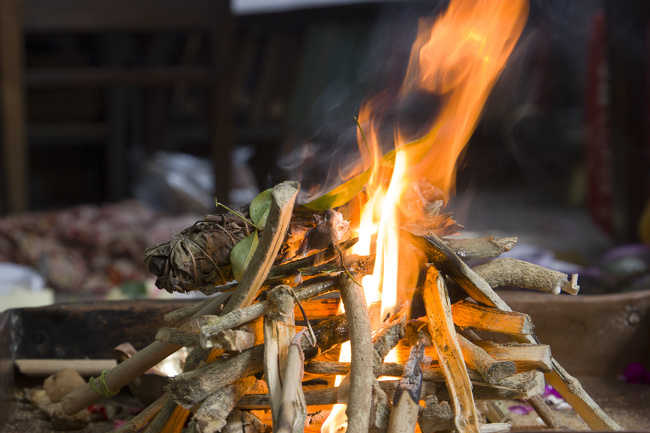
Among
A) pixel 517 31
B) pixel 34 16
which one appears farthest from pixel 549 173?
pixel 517 31

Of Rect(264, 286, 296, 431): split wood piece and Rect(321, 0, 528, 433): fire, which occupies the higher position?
Rect(321, 0, 528, 433): fire

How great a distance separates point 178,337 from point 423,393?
0.60m

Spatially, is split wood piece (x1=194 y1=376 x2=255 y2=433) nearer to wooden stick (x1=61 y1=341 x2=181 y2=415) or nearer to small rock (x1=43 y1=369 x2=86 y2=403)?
wooden stick (x1=61 y1=341 x2=181 y2=415)

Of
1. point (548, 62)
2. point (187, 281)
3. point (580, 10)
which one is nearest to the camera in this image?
point (187, 281)

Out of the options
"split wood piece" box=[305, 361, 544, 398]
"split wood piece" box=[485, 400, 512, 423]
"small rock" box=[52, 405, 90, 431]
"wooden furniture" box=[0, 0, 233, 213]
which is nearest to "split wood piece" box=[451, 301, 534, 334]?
"split wood piece" box=[305, 361, 544, 398]

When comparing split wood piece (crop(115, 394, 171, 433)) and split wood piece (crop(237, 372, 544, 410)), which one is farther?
split wood piece (crop(115, 394, 171, 433))

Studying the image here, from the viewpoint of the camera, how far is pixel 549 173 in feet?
34.0

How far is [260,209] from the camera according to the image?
1519 millimetres

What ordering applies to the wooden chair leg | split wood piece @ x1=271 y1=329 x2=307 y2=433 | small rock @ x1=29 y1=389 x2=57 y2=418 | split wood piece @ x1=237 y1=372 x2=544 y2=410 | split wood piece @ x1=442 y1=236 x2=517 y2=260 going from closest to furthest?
split wood piece @ x1=271 y1=329 x2=307 y2=433 < split wood piece @ x1=237 y1=372 x2=544 y2=410 < split wood piece @ x1=442 y1=236 x2=517 y2=260 < small rock @ x1=29 y1=389 x2=57 y2=418 < the wooden chair leg

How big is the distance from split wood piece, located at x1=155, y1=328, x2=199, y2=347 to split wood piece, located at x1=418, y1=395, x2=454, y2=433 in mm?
560

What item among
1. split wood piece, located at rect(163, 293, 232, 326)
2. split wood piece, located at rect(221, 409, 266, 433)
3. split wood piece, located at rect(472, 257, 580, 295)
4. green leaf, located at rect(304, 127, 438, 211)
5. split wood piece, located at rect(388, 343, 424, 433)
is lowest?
split wood piece, located at rect(221, 409, 266, 433)

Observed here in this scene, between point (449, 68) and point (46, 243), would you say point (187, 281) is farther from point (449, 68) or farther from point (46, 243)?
point (46, 243)

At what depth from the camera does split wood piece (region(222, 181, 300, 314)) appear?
1.34m

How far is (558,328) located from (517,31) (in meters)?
1.09
